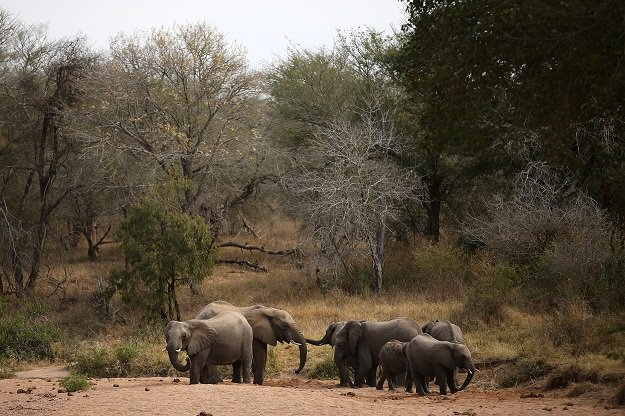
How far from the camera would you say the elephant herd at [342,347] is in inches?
602

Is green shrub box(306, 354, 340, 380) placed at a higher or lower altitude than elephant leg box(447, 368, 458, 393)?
lower

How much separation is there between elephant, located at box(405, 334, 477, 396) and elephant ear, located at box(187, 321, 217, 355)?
3.12m

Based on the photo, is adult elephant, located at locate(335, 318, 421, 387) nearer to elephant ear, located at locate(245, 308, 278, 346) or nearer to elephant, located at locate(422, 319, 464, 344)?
elephant, located at locate(422, 319, 464, 344)

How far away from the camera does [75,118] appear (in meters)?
29.1

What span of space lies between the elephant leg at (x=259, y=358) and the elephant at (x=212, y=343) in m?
0.45

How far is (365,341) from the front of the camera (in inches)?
701

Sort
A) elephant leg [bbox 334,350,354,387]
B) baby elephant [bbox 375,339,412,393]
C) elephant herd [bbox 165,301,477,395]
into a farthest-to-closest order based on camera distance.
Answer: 1. elephant leg [bbox 334,350,354,387]
2. baby elephant [bbox 375,339,412,393]
3. elephant herd [bbox 165,301,477,395]

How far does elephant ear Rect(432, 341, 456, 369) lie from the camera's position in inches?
596

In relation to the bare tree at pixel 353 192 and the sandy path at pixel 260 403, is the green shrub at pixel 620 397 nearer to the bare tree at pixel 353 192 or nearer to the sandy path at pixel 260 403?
the sandy path at pixel 260 403

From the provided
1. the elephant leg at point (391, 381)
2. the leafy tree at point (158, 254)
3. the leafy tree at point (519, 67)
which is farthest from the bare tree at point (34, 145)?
the leafy tree at point (519, 67)

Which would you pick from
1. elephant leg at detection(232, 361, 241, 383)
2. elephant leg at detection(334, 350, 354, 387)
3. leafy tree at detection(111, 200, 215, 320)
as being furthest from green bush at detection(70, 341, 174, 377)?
leafy tree at detection(111, 200, 215, 320)

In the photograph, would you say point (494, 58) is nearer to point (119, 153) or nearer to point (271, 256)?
point (119, 153)

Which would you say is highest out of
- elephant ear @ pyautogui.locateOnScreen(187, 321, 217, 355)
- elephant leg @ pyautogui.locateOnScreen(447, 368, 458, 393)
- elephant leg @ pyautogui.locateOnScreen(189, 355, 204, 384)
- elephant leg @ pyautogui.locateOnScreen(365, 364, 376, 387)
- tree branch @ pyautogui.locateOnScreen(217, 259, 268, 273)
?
tree branch @ pyautogui.locateOnScreen(217, 259, 268, 273)

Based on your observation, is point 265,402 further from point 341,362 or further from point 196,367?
point 341,362
